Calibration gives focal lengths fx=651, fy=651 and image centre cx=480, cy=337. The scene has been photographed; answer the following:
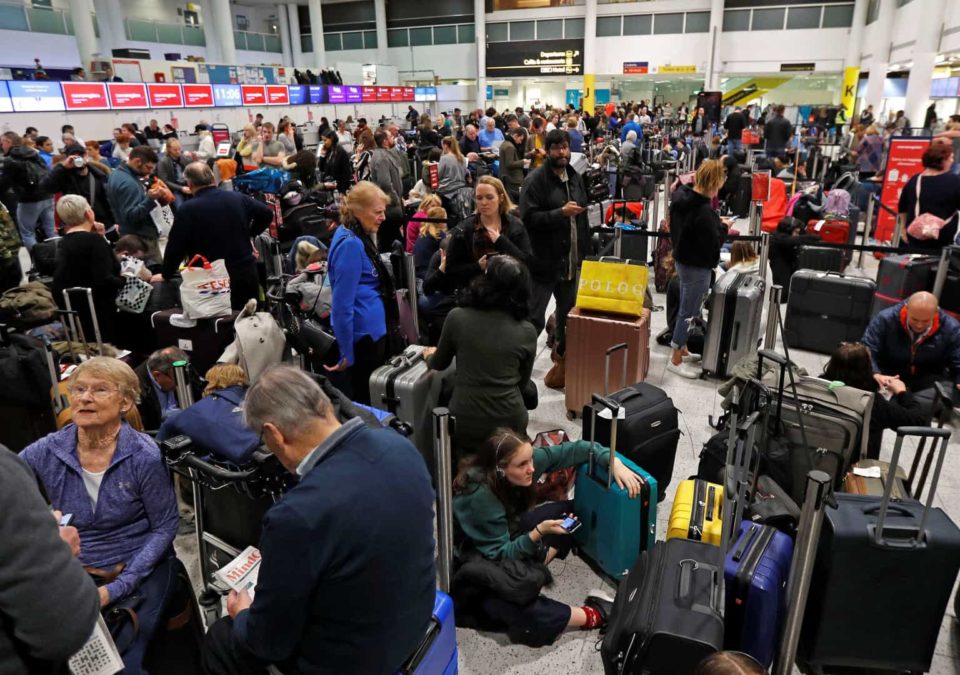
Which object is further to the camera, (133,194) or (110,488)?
(133,194)

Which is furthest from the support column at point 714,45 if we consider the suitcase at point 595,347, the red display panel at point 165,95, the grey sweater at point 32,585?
the grey sweater at point 32,585

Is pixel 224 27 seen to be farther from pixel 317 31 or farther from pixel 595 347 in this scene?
pixel 595 347

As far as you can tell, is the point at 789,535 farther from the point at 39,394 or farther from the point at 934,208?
the point at 934,208

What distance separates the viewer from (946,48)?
47.7 feet

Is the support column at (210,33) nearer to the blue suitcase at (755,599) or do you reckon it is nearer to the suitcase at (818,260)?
the suitcase at (818,260)

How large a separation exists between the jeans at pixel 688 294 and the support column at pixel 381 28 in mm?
30114

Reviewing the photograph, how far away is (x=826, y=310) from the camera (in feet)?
18.3

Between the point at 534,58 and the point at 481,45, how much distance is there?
264 cm

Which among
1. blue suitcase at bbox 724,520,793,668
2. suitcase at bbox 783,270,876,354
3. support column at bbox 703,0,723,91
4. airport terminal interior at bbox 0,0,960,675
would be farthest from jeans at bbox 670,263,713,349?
support column at bbox 703,0,723,91

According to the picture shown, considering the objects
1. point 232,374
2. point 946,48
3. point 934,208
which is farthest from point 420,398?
point 946,48

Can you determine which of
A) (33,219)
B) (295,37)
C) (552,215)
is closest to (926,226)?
(552,215)

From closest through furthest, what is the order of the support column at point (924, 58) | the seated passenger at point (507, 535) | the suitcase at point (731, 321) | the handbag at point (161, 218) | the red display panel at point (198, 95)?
the seated passenger at point (507, 535) → the suitcase at point (731, 321) → the handbag at point (161, 218) → the support column at point (924, 58) → the red display panel at point (198, 95)

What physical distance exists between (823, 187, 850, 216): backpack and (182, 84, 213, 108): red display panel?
1606 cm

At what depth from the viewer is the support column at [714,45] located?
Answer: 1002 inches
